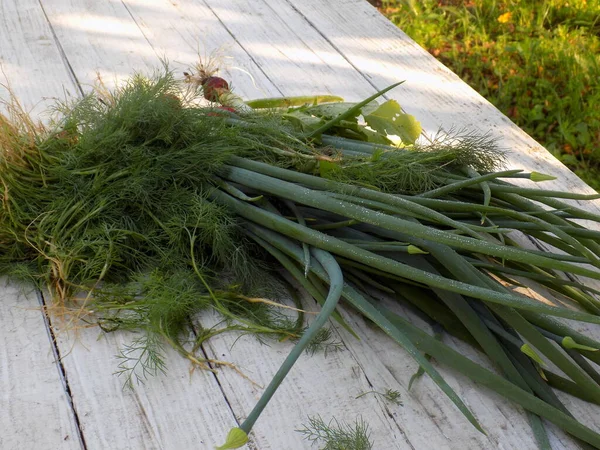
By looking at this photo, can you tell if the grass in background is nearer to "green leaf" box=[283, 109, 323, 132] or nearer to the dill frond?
"green leaf" box=[283, 109, 323, 132]

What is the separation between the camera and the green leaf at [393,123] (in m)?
1.87

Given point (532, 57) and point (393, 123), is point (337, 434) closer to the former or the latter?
point (393, 123)

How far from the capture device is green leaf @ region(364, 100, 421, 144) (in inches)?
73.5

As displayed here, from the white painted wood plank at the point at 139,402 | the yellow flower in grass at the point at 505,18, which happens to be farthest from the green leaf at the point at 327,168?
the yellow flower in grass at the point at 505,18

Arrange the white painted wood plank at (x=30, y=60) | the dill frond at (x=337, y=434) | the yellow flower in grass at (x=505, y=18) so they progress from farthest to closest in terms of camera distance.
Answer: the yellow flower in grass at (x=505, y=18) < the white painted wood plank at (x=30, y=60) < the dill frond at (x=337, y=434)

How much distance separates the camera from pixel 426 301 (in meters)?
1.55

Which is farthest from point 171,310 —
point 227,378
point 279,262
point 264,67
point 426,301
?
point 264,67

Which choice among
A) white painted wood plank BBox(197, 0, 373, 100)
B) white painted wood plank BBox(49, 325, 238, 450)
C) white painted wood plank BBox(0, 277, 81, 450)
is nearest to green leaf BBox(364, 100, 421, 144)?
white painted wood plank BBox(197, 0, 373, 100)

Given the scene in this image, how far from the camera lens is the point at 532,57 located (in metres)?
3.40

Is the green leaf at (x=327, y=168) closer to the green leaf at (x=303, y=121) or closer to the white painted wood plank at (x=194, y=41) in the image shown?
the green leaf at (x=303, y=121)

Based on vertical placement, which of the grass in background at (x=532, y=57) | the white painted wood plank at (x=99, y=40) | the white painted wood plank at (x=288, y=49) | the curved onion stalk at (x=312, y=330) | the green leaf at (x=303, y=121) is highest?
the green leaf at (x=303, y=121)

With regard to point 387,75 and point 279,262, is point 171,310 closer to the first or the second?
point 279,262

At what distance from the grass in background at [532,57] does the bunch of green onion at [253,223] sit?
156 cm

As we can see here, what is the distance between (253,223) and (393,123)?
496mm
